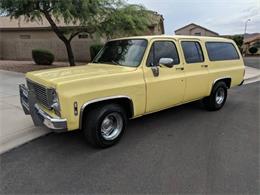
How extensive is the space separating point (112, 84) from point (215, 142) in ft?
7.23

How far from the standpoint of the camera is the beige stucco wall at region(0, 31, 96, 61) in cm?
2169

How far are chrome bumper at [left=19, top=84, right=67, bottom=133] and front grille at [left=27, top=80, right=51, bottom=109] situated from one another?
0.31ft

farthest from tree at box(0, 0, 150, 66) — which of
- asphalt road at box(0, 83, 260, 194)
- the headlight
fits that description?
the headlight

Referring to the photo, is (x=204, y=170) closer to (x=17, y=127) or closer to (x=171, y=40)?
(x=171, y=40)

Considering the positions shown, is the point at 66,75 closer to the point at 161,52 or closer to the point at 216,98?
the point at 161,52

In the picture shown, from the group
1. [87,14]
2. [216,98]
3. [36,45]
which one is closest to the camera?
[216,98]

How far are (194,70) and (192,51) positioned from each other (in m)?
0.47

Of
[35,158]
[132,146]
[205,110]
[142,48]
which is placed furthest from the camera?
[205,110]

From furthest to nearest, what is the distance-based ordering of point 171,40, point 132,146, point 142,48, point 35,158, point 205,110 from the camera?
point 205,110 < point 171,40 < point 142,48 < point 132,146 < point 35,158

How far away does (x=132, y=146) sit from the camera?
436 cm

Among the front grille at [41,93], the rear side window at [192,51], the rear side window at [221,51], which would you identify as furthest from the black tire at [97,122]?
the rear side window at [221,51]

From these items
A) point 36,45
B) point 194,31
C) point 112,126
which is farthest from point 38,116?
point 194,31

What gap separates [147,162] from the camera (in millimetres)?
3779

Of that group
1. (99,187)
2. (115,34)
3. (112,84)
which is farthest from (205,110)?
(115,34)
